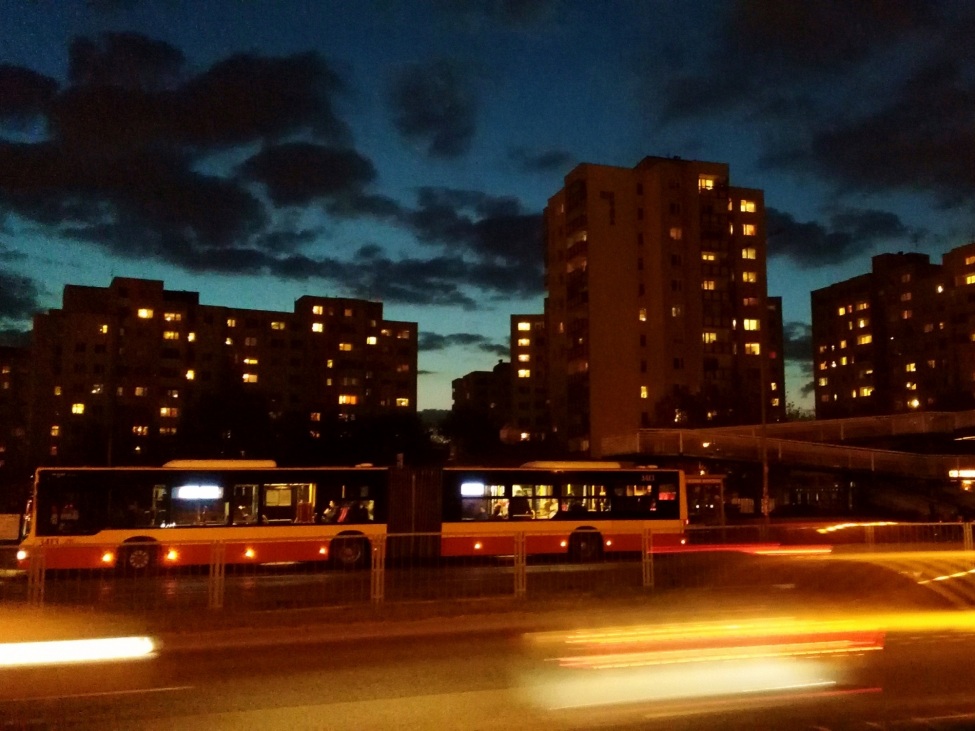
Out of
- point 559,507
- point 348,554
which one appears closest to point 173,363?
point 559,507

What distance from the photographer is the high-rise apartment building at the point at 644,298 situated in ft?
266

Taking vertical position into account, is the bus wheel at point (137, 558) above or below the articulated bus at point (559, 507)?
below

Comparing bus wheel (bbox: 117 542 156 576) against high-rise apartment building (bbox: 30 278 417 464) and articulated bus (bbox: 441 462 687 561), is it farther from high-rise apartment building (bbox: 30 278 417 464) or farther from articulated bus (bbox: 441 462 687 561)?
high-rise apartment building (bbox: 30 278 417 464)

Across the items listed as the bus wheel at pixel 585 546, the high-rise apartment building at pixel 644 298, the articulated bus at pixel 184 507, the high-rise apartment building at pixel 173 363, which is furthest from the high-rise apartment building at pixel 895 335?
the articulated bus at pixel 184 507

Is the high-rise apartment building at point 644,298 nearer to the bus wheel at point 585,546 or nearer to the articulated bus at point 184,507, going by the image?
the bus wheel at point 585,546

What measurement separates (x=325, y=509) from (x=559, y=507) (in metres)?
7.18

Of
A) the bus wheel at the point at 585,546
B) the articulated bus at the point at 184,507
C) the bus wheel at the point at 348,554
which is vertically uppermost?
the articulated bus at the point at 184,507

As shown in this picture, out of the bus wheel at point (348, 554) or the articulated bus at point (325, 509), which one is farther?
the articulated bus at point (325, 509)

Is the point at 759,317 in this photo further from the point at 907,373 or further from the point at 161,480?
the point at 161,480

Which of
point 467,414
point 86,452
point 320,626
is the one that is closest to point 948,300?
point 467,414

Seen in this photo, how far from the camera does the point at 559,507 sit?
95.3ft

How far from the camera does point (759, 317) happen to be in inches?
3438

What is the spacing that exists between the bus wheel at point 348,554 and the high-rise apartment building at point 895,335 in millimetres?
91085

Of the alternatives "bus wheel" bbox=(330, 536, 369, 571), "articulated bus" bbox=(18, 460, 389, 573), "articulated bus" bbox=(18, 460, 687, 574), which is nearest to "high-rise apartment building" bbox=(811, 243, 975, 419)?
"articulated bus" bbox=(18, 460, 687, 574)
